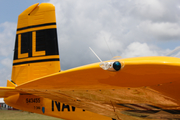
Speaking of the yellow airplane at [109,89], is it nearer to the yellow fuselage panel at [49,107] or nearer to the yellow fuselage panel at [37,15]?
the yellow fuselage panel at [49,107]

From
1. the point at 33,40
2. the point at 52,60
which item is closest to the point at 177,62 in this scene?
the point at 52,60

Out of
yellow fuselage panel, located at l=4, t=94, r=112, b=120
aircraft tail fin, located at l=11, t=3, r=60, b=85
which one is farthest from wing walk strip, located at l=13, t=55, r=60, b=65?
yellow fuselage panel, located at l=4, t=94, r=112, b=120

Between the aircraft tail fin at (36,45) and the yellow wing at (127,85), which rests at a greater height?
the aircraft tail fin at (36,45)

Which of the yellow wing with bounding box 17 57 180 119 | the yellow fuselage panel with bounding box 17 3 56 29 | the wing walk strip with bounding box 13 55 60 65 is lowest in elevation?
the yellow wing with bounding box 17 57 180 119

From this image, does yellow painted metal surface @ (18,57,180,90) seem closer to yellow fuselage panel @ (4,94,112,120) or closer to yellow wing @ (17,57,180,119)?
yellow wing @ (17,57,180,119)

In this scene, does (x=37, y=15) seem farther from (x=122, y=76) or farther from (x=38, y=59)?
(x=122, y=76)

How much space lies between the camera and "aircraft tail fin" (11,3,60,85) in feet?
19.2

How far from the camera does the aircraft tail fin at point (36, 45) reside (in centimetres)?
584

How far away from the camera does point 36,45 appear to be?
244 inches

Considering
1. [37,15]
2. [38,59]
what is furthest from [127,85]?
[37,15]

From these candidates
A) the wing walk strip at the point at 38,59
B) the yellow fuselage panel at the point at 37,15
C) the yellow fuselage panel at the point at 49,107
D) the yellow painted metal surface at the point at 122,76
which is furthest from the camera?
the yellow fuselage panel at the point at 37,15

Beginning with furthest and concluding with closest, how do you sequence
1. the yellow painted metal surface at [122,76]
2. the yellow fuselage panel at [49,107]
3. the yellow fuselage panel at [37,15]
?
the yellow fuselage panel at [37,15] → the yellow fuselage panel at [49,107] → the yellow painted metal surface at [122,76]

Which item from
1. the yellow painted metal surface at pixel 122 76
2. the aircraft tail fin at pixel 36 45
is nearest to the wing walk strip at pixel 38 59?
the aircraft tail fin at pixel 36 45

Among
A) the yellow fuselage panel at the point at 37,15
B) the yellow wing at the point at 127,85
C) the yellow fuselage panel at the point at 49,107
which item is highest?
the yellow fuselage panel at the point at 37,15
